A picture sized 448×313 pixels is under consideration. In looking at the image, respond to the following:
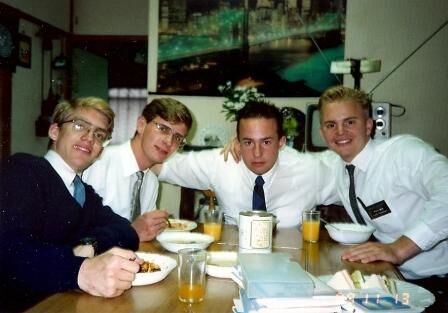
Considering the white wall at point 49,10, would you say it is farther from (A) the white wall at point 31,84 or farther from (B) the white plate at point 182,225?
(B) the white plate at point 182,225

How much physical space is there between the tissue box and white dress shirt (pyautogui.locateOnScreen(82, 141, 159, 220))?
1.34 metres

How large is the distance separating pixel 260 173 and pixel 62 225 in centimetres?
115

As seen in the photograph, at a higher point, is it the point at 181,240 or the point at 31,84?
the point at 31,84

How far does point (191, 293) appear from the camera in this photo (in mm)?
1112

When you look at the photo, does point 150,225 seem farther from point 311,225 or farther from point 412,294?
point 412,294

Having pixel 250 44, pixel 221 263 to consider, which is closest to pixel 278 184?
pixel 221 263

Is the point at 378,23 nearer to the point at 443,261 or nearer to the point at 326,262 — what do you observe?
the point at 443,261

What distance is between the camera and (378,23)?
422 centimetres

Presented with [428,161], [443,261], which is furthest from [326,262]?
[443,261]

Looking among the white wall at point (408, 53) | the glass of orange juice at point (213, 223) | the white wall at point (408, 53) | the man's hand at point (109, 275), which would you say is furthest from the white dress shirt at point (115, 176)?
the white wall at point (408, 53)

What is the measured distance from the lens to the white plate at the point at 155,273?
118cm

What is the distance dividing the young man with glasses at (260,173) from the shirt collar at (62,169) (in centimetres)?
93

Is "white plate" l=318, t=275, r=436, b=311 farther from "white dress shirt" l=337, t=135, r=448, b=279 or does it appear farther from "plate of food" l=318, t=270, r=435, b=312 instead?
"white dress shirt" l=337, t=135, r=448, b=279

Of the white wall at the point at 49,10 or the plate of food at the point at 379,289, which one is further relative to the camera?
the white wall at the point at 49,10
